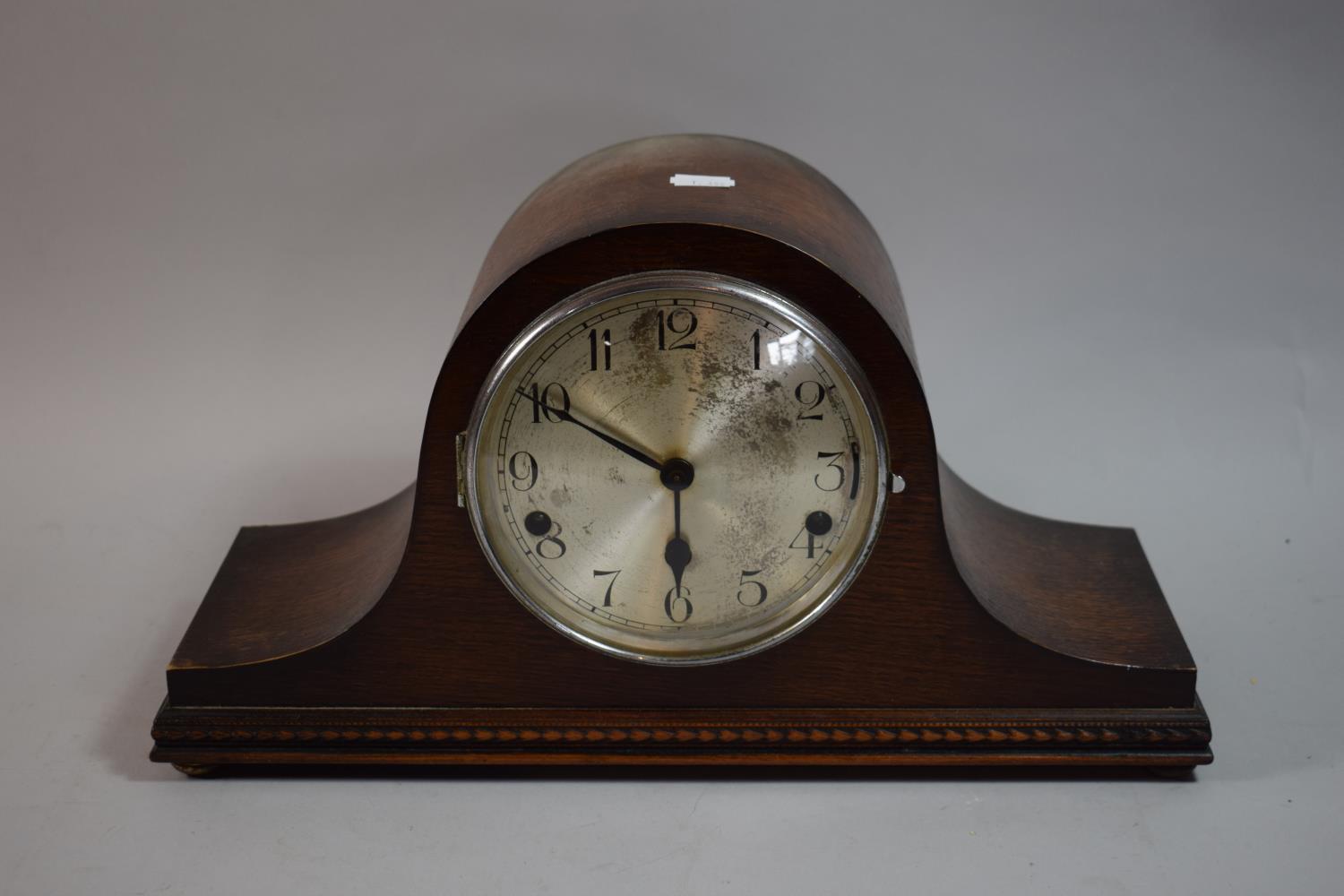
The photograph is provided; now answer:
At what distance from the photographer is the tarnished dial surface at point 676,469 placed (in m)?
2.97

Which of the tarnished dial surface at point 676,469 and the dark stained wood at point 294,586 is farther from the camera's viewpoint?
the dark stained wood at point 294,586

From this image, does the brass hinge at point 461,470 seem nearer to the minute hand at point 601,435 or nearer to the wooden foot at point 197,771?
the minute hand at point 601,435

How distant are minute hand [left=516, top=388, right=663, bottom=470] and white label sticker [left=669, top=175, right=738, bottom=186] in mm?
412

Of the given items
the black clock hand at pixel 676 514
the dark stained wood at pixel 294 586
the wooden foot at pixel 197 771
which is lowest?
the wooden foot at pixel 197 771

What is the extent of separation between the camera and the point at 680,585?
3098mm

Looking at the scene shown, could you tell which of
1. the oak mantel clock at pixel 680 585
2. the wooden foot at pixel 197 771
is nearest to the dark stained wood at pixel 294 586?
the oak mantel clock at pixel 680 585

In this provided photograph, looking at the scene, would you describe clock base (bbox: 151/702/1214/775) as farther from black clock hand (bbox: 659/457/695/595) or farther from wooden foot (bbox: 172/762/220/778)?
black clock hand (bbox: 659/457/695/595)

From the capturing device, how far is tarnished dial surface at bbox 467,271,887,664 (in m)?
2.97

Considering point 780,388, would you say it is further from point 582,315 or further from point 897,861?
point 897,861

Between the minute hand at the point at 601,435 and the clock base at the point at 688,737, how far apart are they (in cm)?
41

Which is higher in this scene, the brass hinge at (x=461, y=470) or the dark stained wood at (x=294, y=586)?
the brass hinge at (x=461, y=470)

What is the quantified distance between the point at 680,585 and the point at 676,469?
0.20 meters

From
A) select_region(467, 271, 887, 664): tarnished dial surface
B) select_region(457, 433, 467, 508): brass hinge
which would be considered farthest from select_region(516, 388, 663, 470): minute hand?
select_region(457, 433, 467, 508): brass hinge

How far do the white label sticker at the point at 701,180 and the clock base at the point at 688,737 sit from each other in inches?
33.0
